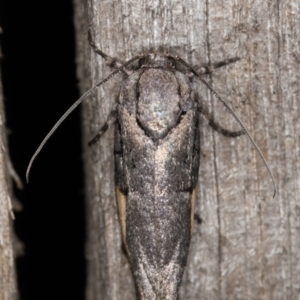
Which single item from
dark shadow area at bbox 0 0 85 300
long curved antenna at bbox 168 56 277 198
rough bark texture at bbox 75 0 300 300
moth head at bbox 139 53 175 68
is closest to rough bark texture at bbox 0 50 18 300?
dark shadow area at bbox 0 0 85 300

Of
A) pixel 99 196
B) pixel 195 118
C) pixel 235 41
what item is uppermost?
pixel 235 41

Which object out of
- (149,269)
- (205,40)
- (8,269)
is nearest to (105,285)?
(149,269)

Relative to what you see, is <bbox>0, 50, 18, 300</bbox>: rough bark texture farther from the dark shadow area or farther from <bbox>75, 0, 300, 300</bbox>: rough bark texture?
<bbox>75, 0, 300, 300</bbox>: rough bark texture

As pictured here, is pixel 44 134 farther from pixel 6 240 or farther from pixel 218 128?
pixel 218 128

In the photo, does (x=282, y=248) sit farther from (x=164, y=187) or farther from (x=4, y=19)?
(x=4, y=19)

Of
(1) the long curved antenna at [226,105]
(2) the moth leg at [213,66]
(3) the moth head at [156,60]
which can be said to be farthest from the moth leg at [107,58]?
(2) the moth leg at [213,66]

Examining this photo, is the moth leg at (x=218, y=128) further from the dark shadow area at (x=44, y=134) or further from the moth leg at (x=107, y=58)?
the dark shadow area at (x=44, y=134)
